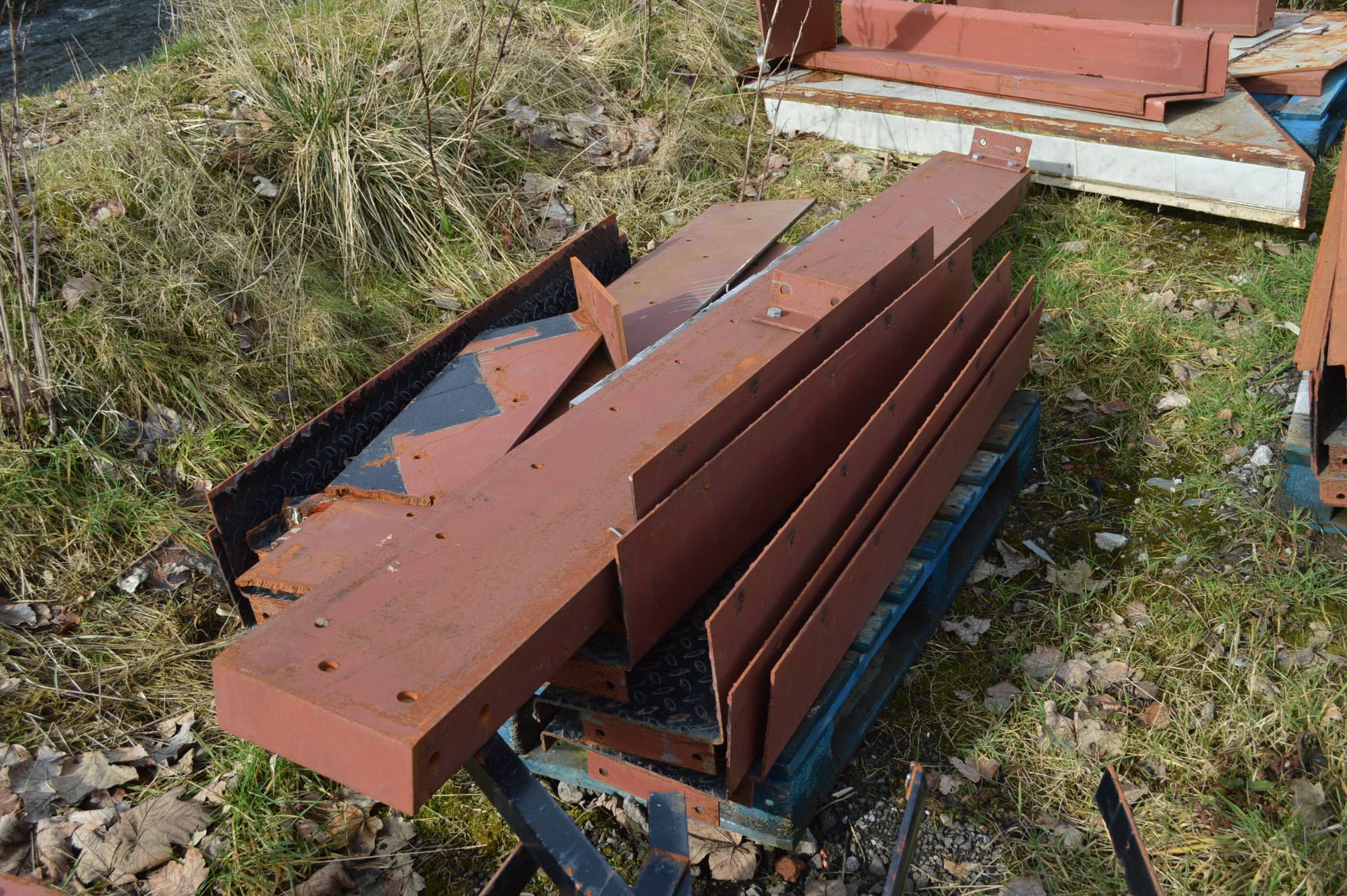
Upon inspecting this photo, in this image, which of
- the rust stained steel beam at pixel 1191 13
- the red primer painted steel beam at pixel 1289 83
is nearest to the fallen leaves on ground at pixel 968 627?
the red primer painted steel beam at pixel 1289 83

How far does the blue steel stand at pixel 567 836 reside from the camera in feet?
A: 6.21

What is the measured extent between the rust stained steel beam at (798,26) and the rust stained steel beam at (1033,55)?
9 cm

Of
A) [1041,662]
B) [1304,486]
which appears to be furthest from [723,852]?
[1304,486]

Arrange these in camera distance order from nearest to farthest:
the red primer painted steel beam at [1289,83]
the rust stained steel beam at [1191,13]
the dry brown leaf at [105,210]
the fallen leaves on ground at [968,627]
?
the fallen leaves on ground at [968,627] → the dry brown leaf at [105,210] → the red primer painted steel beam at [1289,83] → the rust stained steel beam at [1191,13]

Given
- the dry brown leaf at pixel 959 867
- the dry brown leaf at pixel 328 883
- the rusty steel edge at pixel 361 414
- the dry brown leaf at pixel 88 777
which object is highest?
the rusty steel edge at pixel 361 414

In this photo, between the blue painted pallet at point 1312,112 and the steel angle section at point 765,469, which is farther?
the blue painted pallet at point 1312,112

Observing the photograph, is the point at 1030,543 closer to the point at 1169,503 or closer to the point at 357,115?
the point at 1169,503

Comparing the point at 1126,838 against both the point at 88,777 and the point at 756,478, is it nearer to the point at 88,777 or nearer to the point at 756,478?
the point at 756,478

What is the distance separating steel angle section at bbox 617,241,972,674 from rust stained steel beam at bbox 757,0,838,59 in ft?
12.2

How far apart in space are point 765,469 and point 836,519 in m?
0.23

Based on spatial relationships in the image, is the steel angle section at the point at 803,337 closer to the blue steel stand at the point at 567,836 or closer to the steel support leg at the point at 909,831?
the blue steel stand at the point at 567,836

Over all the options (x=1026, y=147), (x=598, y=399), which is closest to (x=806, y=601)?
(x=598, y=399)

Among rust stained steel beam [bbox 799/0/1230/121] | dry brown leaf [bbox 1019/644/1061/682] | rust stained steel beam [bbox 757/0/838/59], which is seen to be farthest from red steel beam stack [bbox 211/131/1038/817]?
rust stained steel beam [bbox 757/0/838/59]

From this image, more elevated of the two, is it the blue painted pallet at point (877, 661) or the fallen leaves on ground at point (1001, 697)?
the blue painted pallet at point (877, 661)
